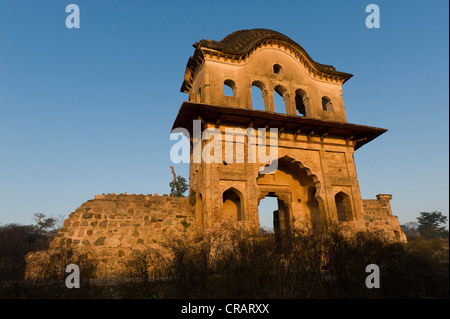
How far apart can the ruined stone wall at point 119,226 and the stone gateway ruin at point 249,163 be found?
0.11ft

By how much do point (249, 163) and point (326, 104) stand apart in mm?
5882

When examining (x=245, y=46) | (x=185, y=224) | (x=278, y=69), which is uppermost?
(x=245, y=46)

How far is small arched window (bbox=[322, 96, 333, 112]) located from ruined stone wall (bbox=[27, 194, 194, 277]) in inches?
318

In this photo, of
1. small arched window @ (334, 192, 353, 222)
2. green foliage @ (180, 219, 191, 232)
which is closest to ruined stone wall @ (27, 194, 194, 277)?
green foliage @ (180, 219, 191, 232)

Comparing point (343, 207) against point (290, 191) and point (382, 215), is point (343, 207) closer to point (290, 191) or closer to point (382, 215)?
point (290, 191)

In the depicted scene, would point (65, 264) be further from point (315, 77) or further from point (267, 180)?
point (315, 77)

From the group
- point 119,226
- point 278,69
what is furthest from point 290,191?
point 119,226

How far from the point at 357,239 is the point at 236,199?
7.11m

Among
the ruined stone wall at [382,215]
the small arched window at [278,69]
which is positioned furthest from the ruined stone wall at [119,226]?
the ruined stone wall at [382,215]

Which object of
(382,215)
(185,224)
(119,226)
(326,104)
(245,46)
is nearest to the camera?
(119,226)

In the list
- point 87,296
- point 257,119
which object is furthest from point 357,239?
point 257,119

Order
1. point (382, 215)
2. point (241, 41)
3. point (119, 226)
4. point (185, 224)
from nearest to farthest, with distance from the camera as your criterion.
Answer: point (119, 226)
point (185, 224)
point (241, 41)
point (382, 215)

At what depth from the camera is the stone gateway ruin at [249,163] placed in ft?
35.2

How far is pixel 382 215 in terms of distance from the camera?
49.0ft
